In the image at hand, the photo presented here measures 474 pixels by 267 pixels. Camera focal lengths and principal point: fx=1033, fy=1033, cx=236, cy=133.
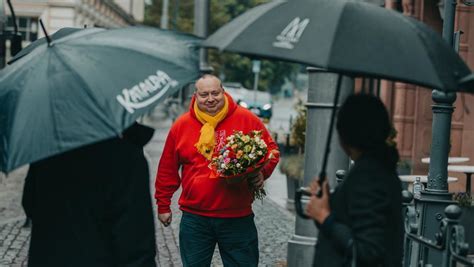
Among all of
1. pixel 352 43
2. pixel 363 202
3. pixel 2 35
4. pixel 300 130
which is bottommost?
pixel 300 130

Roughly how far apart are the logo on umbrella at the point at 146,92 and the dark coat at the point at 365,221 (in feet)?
2.65

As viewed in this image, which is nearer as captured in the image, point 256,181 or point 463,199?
point 256,181

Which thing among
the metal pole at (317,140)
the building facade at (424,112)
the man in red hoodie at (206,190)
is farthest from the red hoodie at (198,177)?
the building facade at (424,112)

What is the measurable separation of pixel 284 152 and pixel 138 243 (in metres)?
18.5

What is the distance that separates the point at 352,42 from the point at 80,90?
3.57 ft

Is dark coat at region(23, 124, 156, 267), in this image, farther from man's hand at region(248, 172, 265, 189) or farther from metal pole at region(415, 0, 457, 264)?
metal pole at region(415, 0, 457, 264)

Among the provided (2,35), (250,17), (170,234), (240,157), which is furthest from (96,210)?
(2,35)

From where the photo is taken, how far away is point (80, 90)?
161 inches

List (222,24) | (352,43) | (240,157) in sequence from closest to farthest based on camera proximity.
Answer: (352,43) < (240,157) < (222,24)

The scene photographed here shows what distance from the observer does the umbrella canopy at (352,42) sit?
3.96 meters

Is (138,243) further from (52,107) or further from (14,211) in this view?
(14,211)

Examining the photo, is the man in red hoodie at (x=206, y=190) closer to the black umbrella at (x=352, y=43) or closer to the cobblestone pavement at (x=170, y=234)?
the cobblestone pavement at (x=170, y=234)

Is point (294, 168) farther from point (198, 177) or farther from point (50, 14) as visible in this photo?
point (50, 14)

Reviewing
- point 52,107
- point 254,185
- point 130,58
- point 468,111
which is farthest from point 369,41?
point 468,111
